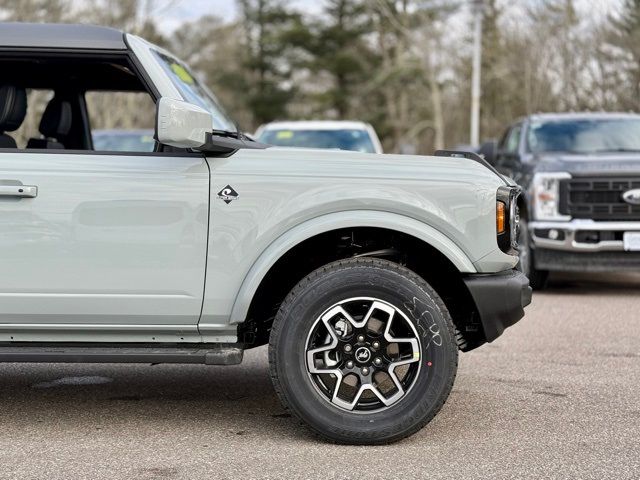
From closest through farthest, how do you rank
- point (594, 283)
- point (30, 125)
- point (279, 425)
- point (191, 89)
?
point (279, 425)
point (191, 89)
point (594, 283)
point (30, 125)

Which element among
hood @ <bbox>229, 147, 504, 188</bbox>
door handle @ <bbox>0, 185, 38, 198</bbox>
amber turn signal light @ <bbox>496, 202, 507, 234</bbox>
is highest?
hood @ <bbox>229, 147, 504, 188</bbox>

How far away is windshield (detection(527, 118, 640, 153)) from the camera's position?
10.6 metres

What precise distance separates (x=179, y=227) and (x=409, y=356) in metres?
1.18

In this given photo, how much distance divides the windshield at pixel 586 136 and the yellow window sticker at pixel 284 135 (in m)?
2.89

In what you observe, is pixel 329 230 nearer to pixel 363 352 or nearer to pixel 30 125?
pixel 363 352

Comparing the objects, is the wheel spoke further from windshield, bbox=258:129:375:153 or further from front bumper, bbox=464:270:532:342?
windshield, bbox=258:129:375:153

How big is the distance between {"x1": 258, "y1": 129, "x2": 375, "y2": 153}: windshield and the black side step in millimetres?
7329

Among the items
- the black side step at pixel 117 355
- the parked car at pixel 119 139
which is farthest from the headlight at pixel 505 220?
the parked car at pixel 119 139

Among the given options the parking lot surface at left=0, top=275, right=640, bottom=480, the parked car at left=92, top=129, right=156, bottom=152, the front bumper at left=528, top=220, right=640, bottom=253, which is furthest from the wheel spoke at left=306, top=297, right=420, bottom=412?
the parked car at left=92, top=129, right=156, bottom=152

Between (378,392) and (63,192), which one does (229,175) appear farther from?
(378,392)

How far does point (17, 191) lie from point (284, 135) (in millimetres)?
7665

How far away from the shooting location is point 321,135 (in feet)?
38.6

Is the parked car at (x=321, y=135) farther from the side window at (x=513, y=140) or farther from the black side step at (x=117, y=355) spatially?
the black side step at (x=117, y=355)

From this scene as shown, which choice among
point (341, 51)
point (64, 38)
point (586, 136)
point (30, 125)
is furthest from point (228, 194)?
point (341, 51)
